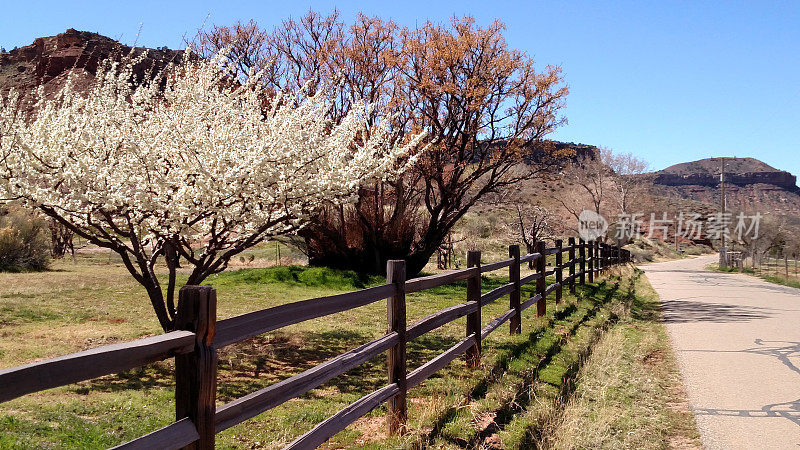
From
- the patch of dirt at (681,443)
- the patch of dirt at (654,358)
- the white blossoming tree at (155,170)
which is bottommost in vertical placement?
the patch of dirt at (654,358)

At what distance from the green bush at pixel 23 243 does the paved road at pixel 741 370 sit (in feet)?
66.3

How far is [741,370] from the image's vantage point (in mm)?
8031

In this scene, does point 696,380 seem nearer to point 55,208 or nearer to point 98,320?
point 55,208

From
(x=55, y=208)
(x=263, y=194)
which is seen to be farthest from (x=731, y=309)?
(x=55, y=208)

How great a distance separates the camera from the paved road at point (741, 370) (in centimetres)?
548

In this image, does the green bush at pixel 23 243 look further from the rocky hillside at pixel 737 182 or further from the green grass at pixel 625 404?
the rocky hillside at pixel 737 182

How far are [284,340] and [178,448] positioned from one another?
24.2 ft

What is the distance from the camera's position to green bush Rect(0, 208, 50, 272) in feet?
65.3

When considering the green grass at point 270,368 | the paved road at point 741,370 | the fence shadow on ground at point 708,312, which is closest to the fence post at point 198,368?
the green grass at point 270,368

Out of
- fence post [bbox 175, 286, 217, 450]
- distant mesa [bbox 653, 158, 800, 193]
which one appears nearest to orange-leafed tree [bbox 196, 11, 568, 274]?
fence post [bbox 175, 286, 217, 450]

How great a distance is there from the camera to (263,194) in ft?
25.3

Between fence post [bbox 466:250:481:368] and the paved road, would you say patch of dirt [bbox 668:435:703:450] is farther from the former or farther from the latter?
fence post [bbox 466:250:481:368]

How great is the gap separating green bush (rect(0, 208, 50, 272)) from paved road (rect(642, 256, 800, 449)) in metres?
20.2

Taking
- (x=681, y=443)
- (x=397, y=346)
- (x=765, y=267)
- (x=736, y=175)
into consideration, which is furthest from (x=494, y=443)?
(x=736, y=175)
